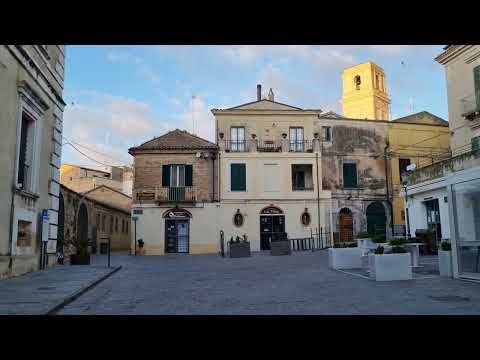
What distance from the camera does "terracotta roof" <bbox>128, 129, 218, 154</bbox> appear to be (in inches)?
1168

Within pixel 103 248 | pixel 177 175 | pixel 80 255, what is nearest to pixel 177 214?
pixel 177 175

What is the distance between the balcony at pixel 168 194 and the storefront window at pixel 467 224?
20.1 m

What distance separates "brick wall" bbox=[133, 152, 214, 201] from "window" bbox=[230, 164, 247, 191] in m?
1.28

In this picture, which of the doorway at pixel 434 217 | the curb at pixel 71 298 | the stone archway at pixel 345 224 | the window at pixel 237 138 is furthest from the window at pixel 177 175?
the curb at pixel 71 298

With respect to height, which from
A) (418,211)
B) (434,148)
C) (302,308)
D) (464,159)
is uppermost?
(434,148)

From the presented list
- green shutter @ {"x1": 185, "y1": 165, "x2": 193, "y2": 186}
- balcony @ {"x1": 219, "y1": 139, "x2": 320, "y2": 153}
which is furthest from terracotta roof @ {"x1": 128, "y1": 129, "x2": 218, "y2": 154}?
balcony @ {"x1": 219, "y1": 139, "x2": 320, "y2": 153}

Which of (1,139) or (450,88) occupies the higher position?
(450,88)

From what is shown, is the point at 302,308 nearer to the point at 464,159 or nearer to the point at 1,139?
the point at 1,139

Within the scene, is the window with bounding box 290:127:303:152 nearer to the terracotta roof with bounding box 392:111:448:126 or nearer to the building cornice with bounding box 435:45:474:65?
the terracotta roof with bounding box 392:111:448:126
